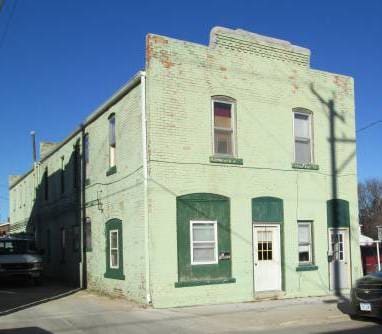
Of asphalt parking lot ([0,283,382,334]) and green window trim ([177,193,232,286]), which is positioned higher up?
green window trim ([177,193,232,286])

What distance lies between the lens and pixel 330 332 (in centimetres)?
1195

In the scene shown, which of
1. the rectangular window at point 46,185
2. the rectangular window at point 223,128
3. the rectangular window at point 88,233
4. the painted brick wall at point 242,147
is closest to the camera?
the painted brick wall at point 242,147

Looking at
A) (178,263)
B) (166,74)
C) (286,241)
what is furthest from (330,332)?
(166,74)

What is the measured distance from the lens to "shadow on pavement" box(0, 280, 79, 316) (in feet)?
56.4

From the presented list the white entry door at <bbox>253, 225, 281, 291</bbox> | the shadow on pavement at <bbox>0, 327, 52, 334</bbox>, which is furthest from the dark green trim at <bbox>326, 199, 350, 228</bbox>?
the shadow on pavement at <bbox>0, 327, 52, 334</bbox>

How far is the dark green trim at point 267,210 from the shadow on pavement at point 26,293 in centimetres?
708

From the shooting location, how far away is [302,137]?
19297 mm

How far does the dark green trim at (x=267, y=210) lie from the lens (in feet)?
58.5

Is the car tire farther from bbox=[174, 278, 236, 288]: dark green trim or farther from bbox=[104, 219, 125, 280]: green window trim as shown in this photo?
bbox=[174, 278, 236, 288]: dark green trim

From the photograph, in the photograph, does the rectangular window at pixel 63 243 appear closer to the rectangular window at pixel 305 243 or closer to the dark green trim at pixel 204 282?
the dark green trim at pixel 204 282

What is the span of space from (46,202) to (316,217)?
50.3 feet

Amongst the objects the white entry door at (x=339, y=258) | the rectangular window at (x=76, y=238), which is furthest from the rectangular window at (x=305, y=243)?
the rectangular window at (x=76, y=238)

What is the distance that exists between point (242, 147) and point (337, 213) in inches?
175

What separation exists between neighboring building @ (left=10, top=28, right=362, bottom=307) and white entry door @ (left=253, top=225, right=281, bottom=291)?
32mm
